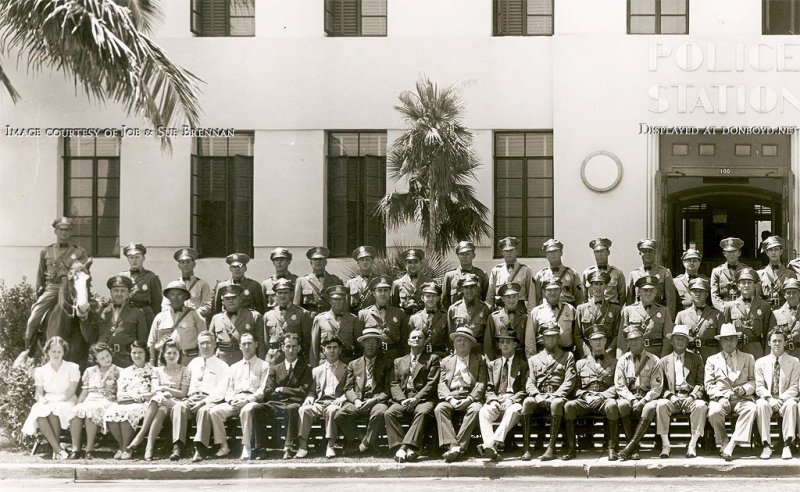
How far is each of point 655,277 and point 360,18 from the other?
6.59 m

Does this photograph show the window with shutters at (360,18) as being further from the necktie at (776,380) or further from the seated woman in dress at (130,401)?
the necktie at (776,380)

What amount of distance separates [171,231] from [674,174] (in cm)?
780

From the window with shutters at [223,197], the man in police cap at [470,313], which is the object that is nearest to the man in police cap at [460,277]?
the man in police cap at [470,313]

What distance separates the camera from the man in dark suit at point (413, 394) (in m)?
10.9

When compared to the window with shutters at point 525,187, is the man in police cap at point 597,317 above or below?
below

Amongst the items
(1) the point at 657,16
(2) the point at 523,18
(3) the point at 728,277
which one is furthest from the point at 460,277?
(1) the point at 657,16

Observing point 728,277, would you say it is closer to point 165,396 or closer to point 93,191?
point 165,396

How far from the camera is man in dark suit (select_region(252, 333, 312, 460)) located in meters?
11.2

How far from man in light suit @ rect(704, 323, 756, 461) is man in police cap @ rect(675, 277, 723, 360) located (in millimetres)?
273

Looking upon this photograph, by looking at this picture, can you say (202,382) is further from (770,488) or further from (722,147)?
(722,147)

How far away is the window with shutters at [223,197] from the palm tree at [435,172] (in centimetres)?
267

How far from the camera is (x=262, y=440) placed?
1132 centimetres

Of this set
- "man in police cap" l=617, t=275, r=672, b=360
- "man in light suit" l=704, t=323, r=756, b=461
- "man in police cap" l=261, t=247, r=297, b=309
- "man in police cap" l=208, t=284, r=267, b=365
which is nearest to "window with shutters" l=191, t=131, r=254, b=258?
"man in police cap" l=261, t=247, r=297, b=309

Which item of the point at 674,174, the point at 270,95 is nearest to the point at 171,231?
the point at 270,95
